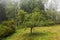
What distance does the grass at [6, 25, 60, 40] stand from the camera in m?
7.58

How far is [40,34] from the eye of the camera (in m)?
7.86

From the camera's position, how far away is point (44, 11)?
7777 mm

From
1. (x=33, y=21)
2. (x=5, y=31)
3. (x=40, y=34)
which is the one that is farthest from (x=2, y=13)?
(x=40, y=34)

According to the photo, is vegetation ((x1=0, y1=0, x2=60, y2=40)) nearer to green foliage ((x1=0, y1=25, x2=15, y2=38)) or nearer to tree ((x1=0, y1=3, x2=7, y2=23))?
green foliage ((x1=0, y1=25, x2=15, y2=38))

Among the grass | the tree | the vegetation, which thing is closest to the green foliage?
the vegetation

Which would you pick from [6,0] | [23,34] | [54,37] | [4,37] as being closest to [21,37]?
[23,34]

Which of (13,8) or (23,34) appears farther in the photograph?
(13,8)

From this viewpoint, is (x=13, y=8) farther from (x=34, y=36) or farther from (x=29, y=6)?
(x=34, y=36)

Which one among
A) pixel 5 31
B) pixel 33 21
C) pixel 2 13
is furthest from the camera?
pixel 2 13

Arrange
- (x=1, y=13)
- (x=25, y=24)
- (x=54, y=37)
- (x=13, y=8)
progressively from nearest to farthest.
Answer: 1. (x=54, y=37)
2. (x=25, y=24)
3. (x=13, y=8)
4. (x=1, y=13)

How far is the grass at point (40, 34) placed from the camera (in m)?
7.58

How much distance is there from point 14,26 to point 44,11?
1.88 meters

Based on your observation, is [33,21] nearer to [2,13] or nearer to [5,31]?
[5,31]

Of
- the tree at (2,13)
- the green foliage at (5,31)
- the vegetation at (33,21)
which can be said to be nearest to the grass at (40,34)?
the vegetation at (33,21)
